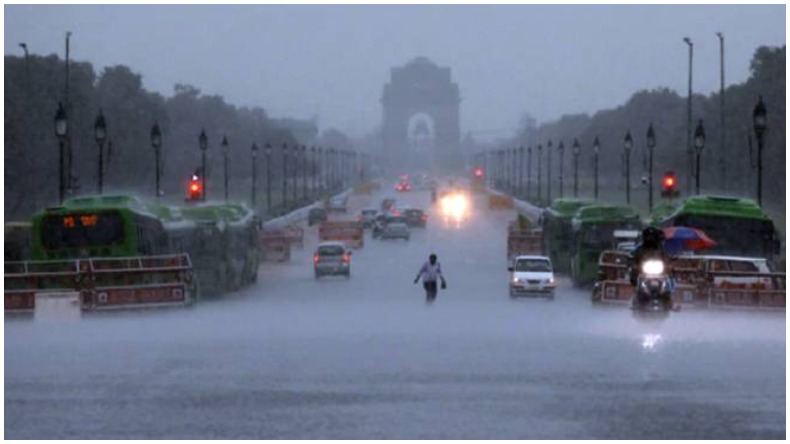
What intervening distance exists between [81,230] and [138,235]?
4.41 ft

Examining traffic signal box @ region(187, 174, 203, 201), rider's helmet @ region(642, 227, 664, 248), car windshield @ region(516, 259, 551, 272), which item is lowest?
car windshield @ region(516, 259, 551, 272)

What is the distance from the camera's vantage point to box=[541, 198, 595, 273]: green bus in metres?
61.1

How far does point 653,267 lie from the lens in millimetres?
30812

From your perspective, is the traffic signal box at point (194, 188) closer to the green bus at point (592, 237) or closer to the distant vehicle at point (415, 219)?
the green bus at point (592, 237)

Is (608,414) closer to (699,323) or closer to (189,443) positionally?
(189,443)

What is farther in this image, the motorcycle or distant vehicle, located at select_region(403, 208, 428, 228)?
distant vehicle, located at select_region(403, 208, 428, 228)

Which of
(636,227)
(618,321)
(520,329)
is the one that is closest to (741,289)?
(618,321)

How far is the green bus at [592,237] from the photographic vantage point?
5378 centimetres

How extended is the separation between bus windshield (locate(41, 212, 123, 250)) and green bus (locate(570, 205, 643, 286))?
14366mm

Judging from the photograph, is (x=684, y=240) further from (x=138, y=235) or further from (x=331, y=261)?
(x=331, y=261)

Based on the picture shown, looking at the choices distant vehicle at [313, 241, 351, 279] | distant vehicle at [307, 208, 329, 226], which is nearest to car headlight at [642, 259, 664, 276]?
distant vehicle at [313, 241, 351, 279]

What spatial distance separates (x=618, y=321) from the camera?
34.7m

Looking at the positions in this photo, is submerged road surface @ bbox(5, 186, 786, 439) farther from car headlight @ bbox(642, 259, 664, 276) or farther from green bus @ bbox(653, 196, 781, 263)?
green bus @ bbox(653, 196, 781, 263)

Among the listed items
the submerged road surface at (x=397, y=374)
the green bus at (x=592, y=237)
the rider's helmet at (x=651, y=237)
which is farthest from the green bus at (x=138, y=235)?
the rider's helmet at (x=651, y=237)
